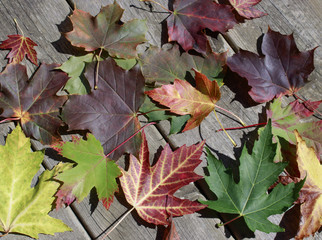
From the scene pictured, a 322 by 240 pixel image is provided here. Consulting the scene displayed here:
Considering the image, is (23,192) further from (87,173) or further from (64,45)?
→ (64,45)

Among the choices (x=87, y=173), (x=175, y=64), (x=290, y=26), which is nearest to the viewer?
(x=87, y=173)

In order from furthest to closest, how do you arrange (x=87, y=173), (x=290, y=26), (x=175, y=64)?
(x=290, y=26), (x=175, y=64), (x=87, y=173)

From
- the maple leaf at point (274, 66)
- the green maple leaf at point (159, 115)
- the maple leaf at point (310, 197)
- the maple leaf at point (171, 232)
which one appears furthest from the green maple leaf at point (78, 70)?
the maple leaf at point (310, 197)

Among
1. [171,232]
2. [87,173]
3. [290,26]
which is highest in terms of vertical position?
[290,26]

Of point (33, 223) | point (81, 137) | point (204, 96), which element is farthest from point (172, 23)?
point (33, 223)

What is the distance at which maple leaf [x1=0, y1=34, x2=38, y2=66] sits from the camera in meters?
1.27

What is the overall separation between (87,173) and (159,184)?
10.9 inches

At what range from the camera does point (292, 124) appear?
1.32 m

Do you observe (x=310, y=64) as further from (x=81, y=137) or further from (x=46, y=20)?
(x=46, y=20)

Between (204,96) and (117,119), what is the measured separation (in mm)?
352

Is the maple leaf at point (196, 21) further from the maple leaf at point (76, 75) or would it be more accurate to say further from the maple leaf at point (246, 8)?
the maple leaf at point (76, 75)

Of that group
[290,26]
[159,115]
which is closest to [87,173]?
[159,115]

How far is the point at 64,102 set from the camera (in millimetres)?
1250

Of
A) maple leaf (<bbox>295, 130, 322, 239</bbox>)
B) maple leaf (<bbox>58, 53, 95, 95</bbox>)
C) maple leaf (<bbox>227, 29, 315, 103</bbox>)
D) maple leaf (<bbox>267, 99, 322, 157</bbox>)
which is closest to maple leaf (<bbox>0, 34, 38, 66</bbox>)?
maple leaf (<bbox>58, 53, 95, 95</bbox>)
